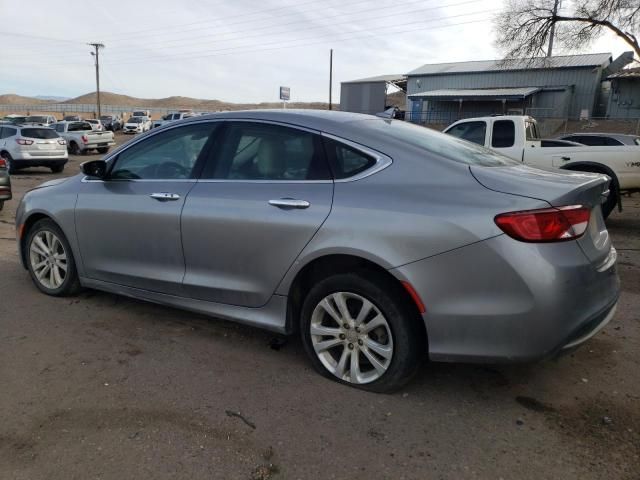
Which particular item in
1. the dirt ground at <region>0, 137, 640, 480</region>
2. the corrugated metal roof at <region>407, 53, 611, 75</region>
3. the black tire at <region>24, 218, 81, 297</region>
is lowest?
the dirt ground at <region>0, 137, 640, 480</region>

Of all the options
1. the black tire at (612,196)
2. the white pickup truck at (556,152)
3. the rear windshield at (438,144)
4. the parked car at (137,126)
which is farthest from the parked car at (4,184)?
the parked car at (137,126)

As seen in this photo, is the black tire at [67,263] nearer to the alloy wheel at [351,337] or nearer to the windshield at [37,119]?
the alloy wheel at [351,337]

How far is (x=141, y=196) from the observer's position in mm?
3857

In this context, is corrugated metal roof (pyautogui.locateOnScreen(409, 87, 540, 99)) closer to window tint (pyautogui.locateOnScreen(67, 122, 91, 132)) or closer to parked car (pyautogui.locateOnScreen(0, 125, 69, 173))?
window tint (pyautogui.locateOnScreen(67, 122, 91, 132))

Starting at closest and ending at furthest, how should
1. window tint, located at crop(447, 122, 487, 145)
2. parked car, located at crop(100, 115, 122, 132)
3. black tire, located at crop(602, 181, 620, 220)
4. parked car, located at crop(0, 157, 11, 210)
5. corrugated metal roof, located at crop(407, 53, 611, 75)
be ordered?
1. black tire, located at crop(602, 181, 620, 220)
2. parked car, located at crop(0, 157, 11, 210)
3. window tint, located at crop(447, 122, 487, 145)
4. corrugated metal roof, located at crop(407, 53, 611, 75)
5. parked car, located at crop(100, 115, 122, 132)

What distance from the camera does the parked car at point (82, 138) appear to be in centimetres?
2469

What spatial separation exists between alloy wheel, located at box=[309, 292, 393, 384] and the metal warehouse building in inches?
1353

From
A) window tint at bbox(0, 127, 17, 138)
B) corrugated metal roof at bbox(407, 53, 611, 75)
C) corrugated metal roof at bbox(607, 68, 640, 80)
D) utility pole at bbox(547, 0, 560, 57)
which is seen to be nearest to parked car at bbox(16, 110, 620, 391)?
window tint at bbox(0, 127, 17, 138)

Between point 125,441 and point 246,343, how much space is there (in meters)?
1.28

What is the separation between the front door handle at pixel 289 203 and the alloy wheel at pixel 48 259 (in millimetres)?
2340

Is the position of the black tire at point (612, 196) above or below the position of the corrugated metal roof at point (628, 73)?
below

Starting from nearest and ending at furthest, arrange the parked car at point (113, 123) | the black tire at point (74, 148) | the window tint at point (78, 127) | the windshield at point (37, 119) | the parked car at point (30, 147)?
the parked car at point (30, 147) → the black tire at point (74, 148) → the window tint at point (78, 127) → the windshield at point (37, 119) → the parked car at point (113, 123)

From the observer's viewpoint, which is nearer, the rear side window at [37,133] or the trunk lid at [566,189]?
the trunk lid at [566,189]

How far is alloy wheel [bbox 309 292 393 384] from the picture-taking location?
294 cm
